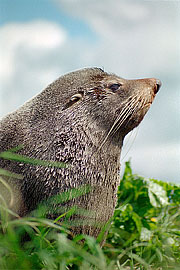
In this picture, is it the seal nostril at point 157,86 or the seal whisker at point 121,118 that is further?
the seal nostril at point 157,86

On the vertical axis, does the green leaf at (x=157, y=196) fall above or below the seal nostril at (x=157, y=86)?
below

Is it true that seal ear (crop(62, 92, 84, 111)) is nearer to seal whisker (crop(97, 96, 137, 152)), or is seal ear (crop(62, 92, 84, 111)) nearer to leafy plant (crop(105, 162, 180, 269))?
seal whisker (crop(97, 96, 137, 152))

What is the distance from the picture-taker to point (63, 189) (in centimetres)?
310

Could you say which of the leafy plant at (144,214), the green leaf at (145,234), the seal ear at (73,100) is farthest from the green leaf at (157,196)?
the seal ear at (73,100)

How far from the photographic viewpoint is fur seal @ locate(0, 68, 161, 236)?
3127 millimetres

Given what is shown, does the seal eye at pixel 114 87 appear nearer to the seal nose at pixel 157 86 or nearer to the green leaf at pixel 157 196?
the seal nose at pixel 157 86

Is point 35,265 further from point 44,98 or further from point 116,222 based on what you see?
point 116,222

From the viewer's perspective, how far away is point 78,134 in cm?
330

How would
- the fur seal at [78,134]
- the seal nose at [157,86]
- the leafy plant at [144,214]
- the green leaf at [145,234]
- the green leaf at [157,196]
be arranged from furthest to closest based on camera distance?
the green leaf at [157,196], the leafy plant at [144,214], the green leaf at [145,234], the seal nose at [157,86], the fur seal at [78,134]

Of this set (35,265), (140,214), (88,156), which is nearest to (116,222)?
(140,214)

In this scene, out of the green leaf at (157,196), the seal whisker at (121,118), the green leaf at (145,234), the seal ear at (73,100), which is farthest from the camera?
the green leaf at (157,196)

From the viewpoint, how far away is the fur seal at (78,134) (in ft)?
10.3

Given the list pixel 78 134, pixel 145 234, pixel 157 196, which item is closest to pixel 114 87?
pixel 78 134

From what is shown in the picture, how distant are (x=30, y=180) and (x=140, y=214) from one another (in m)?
2.47
